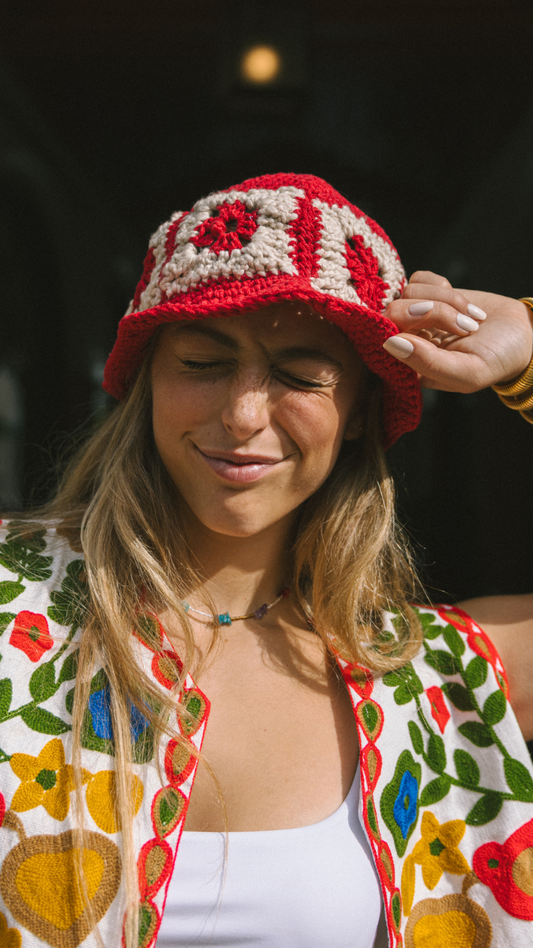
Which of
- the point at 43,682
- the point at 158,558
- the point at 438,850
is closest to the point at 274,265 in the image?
the point at 158,558

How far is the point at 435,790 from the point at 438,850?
12 centimetres

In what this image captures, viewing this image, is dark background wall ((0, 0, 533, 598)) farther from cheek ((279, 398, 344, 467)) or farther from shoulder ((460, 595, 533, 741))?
cheek ((279, 398, 344, 467))

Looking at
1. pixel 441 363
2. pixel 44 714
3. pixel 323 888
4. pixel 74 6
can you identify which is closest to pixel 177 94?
pixel 74 6

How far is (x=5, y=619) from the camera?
126 cm

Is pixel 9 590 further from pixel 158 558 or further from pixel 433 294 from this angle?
pixel 433 294

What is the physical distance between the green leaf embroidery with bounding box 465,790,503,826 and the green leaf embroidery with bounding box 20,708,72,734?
3.07ft

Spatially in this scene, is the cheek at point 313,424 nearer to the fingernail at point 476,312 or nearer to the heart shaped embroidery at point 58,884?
the fingernail at point 476,312

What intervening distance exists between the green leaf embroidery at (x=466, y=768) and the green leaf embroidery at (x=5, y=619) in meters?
1.04

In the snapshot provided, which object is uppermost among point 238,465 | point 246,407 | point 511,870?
point 246,407

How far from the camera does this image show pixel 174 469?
1435mm

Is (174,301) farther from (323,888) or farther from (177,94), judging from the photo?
(177,94)

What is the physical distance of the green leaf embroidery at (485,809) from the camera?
58.3 inches

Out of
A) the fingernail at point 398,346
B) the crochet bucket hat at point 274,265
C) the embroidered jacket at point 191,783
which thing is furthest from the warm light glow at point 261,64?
the embroidered jacket at point 191,783

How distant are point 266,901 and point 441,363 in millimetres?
1087
